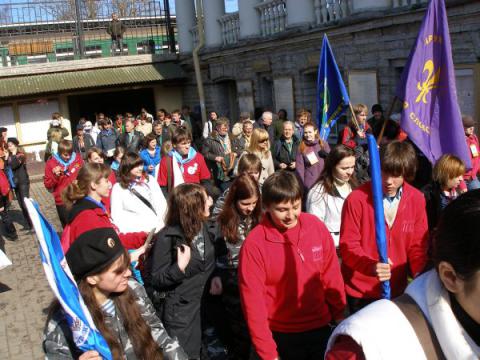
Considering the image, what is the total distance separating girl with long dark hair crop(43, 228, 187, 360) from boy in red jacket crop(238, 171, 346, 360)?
2.07 ft

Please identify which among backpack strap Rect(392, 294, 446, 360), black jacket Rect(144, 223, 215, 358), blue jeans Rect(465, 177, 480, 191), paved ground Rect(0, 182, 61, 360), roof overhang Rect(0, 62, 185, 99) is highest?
roof overhang Rect(0, 62, 185, 99)

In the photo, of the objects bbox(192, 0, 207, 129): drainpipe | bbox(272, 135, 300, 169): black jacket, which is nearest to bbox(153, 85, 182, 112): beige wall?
bbox(192, 0, 207, 129): drainpipe

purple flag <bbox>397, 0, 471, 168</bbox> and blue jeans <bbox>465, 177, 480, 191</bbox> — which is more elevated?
purple flag <bbox>397, 0, 471, 168</bbox>

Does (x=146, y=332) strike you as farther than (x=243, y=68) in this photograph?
No

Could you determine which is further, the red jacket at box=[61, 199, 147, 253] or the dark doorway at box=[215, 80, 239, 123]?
the dark doorway at box=[215, 80, 239, 123]

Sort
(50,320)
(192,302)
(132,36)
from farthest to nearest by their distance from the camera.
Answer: (132,36)
(192,302)
(50,320)

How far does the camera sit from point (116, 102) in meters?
25.2

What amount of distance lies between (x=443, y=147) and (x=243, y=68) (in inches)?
559

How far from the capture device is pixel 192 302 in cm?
399

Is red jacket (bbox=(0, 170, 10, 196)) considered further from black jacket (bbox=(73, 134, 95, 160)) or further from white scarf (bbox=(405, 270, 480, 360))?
white scarf (bbox=(405, 270, 480, 360))

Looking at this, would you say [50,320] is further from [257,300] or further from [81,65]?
[81,65]

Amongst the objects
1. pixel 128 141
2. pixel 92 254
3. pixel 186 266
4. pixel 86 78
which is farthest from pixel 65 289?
pixel 86 78

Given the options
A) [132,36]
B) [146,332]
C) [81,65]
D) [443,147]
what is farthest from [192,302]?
[132,36]

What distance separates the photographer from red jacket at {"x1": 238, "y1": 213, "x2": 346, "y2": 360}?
3193 millimetres
